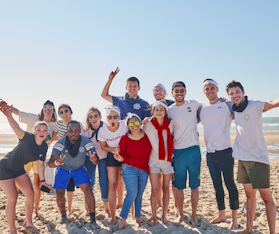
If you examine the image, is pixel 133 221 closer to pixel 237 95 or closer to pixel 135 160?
pixel 135 160

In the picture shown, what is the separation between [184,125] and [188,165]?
83 cm

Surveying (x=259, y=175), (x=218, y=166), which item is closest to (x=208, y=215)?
(x=218, y=166)

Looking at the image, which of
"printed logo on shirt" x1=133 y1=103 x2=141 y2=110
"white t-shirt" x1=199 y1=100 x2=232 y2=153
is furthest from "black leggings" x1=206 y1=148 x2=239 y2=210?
"printed logo on shirt" x1=133 y1=103 x2=141 y2=110

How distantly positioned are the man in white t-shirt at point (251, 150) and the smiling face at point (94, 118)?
288cm

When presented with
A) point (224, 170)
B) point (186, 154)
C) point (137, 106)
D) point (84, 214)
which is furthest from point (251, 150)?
point (84, 214)

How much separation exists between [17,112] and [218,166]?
5039mm

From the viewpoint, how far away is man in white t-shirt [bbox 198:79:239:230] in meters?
4.12

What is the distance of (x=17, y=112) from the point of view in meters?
5.31

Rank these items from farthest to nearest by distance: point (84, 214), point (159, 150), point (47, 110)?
1. point (47, 110)
2. point (84, 214)
3. point (159, 150)

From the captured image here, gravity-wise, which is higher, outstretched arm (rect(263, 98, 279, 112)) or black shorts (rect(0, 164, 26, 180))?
outstretched arm (rect(263, 98, 279, 112))

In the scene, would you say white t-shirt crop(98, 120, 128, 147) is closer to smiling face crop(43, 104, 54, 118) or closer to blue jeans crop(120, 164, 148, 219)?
blue jeans crop(120, 164, 148, 219)

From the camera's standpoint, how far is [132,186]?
4.06 metres

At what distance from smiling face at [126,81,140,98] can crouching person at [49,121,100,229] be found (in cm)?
150

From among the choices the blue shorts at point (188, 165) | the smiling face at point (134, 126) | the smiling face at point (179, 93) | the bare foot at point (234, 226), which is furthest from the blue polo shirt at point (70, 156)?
the bare foot at point (234, 226)
